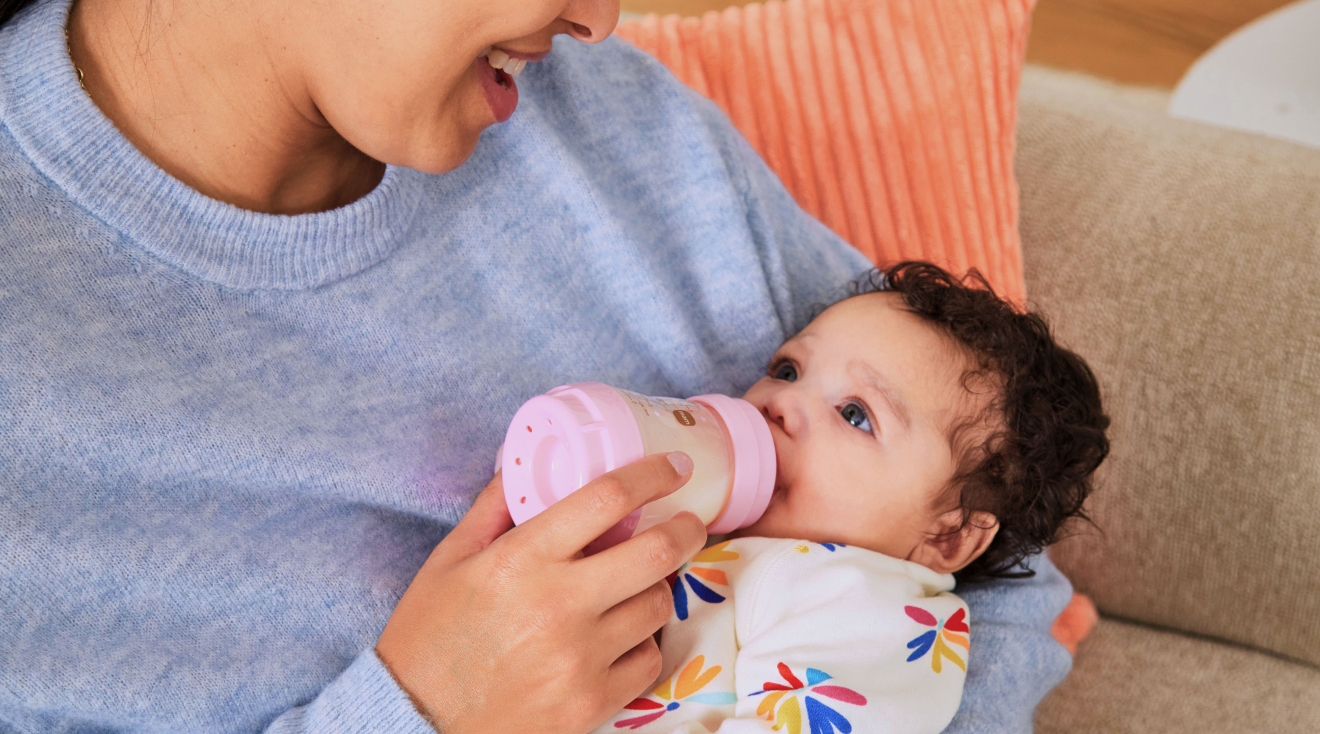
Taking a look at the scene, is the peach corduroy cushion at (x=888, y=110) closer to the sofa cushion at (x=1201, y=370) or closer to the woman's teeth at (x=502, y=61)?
the sofa cushion at (x=1201, y=370)

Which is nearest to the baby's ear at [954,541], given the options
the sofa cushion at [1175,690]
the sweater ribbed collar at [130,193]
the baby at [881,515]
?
the baby at [881,515]

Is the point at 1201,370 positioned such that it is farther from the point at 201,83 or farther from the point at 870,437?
the point at 201,83

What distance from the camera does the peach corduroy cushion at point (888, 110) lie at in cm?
154

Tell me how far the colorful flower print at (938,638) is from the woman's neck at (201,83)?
86 cm

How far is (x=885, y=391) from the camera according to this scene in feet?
3.66

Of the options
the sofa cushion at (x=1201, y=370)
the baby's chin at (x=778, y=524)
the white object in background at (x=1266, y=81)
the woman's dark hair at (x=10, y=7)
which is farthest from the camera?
the white object in background at (x=1266, y=81)

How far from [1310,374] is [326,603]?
1.44 m

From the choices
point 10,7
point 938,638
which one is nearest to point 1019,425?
point 938,638

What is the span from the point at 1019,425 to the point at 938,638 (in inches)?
11.4

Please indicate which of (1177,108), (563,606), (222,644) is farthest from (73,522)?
(1177,108)

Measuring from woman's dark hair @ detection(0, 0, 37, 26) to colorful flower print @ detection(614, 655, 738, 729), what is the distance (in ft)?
3.12

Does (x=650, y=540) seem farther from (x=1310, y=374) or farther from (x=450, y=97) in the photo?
(x=1310, y=374)

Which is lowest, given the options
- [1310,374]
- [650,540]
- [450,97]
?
[1310,374]

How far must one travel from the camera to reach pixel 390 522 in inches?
39.2
